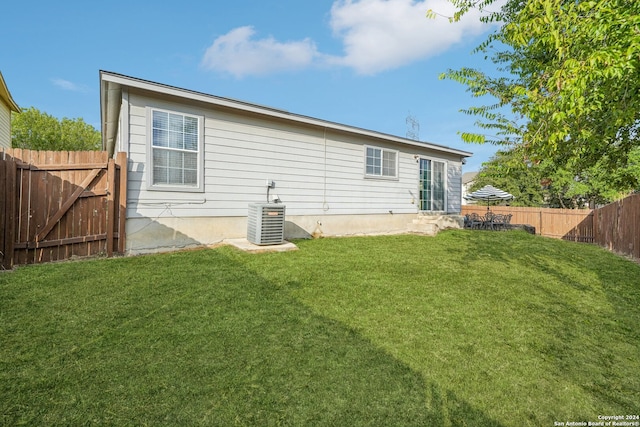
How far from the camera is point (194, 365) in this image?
237 centimetres

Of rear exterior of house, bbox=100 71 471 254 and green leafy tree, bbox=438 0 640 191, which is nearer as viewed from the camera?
green leafy tree, bbox=438 0 640 191

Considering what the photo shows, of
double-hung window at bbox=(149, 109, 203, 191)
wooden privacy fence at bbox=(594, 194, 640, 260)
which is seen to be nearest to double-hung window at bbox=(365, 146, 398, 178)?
double-hung window at bbox=(149, 109, 203, 191)

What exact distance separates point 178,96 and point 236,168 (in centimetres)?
188

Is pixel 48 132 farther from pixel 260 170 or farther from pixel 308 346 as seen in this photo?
pixel 308 346

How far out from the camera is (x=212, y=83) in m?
15.1

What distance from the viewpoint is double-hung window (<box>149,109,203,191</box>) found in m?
6.04

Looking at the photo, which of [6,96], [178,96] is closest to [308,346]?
[178,96]

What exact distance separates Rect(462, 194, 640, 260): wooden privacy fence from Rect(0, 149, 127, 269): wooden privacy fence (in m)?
11.8

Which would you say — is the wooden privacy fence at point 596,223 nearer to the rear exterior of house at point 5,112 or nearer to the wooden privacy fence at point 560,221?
the wooden privacy fence at point 560,221

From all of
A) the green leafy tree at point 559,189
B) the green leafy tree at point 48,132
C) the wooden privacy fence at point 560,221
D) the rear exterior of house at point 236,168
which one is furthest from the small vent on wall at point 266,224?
the green leafy tree at point 48,132

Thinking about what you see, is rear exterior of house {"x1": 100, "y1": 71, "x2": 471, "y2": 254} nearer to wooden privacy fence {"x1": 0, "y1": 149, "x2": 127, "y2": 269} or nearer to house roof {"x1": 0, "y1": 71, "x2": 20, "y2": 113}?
wooden privacy fence {"x1": 0, "y1": 149, "x2": 127, "y2": 269}

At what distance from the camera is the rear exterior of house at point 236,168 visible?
5906 millimetres

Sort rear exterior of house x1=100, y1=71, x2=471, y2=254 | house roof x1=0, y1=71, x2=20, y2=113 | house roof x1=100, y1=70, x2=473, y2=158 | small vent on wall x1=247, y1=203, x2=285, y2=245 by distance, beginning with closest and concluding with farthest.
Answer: house roof x1=100, y1=70, x2=473, y2=158
rear exterior of house x1=100, y1=71, x2=471, y2=254
small vent on wall x1=247, y1=203, x2=285, y2=245
house roof x1=0, y1=71, x2=20, y2=113

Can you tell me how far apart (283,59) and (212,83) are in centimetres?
412
